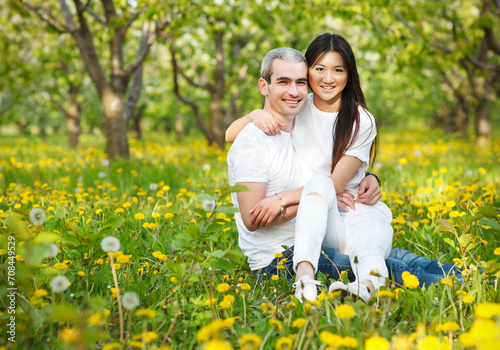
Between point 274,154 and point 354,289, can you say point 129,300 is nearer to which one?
point 354,289

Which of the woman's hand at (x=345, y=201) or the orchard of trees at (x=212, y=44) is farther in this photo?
the orchard of trees at (x=212, y=44)

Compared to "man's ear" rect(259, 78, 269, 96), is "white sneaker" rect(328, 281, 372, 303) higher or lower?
lower

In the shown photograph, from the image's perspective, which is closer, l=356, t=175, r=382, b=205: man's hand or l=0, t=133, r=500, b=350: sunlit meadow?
l=0, t=133, r=500, b=350: sunlit meadow

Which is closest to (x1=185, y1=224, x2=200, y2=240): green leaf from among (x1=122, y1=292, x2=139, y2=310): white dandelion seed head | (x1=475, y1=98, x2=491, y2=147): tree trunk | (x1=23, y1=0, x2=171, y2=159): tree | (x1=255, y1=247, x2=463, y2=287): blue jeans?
(x1=122, y1=292, x2=139, y2=310): white dandelion seed head

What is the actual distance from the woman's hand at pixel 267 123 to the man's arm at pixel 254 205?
342 mm

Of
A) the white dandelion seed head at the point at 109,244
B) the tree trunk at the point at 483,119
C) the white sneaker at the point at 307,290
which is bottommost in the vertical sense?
the tree trunk at the point at 483,119

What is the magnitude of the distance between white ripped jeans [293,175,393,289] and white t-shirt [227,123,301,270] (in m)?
0.27

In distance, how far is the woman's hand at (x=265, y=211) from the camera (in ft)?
7.69

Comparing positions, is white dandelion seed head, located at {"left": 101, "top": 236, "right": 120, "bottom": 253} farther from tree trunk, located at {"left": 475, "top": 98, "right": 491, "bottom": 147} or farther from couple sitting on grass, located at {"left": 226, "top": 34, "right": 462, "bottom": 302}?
tree trunk, located at {"left": 475, "top": 98, "right": 491, "bottom": 147}

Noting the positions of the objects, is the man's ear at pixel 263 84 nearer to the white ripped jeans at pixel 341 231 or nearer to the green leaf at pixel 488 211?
the white ripped jeans at pixel 341 231

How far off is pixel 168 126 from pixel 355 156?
80.7ft

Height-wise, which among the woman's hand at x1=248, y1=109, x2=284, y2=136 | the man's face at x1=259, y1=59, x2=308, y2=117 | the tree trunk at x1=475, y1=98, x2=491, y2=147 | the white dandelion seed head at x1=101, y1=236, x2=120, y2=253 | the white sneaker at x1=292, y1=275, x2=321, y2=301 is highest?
the man's face at x1=259, y1=59, x2=308, y2=117

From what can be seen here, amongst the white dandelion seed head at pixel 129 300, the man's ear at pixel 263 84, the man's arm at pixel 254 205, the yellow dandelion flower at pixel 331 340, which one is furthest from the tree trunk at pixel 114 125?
the yellow dandelion flower at pixel 331 340

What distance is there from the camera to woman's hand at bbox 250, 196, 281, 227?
234cm
